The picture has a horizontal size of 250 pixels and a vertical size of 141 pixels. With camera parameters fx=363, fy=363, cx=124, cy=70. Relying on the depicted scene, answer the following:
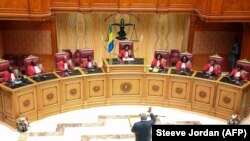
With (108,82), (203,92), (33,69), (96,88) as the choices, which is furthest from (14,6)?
(203,92)

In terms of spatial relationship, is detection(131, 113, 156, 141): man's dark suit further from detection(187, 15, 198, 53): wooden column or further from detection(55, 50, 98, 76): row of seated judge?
detection(187, 15, 198, 53): wooden column

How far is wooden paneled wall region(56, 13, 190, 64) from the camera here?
11.9m

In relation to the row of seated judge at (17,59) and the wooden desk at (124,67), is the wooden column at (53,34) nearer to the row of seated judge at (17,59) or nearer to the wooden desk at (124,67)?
the row of seated judge at (17,59)

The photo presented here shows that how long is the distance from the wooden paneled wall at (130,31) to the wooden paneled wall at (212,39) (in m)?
0.50

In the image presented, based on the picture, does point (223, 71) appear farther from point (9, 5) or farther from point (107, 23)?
point (9, 5)

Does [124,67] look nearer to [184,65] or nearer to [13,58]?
[184,65]

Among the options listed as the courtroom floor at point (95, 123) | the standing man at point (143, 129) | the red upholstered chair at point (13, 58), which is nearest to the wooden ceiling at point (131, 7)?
the red upholstered chair at point (13, 58)

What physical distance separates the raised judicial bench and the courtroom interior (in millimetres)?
26

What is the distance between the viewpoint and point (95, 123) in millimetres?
9047

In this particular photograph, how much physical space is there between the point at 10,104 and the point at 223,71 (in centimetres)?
713

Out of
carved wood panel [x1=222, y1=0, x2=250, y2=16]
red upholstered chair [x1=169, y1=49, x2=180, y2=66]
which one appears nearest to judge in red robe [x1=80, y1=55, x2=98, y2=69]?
red upholstered chair [x1=169, y1=49, x2=180, y2=66]

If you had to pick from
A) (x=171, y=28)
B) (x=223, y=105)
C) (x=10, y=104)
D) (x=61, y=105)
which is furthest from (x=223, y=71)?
(x=10, y=104)

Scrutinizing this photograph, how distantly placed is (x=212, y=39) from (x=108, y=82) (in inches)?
165

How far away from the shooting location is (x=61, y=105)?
941 centimetres
